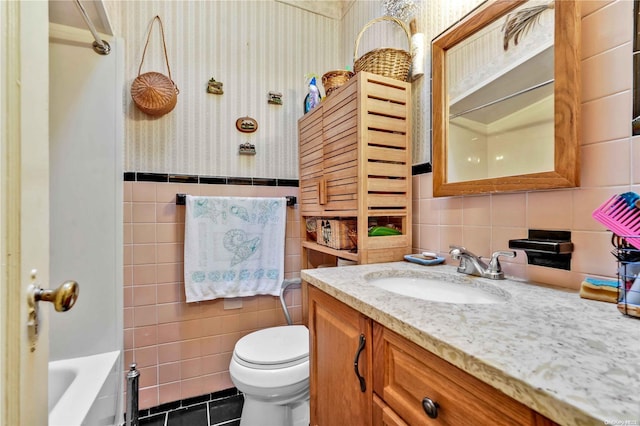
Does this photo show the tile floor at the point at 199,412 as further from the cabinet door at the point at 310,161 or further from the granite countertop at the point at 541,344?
the granite countertop at the point at 541,344

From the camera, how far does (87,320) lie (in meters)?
1.22

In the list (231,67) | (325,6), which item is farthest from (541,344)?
(325,6)

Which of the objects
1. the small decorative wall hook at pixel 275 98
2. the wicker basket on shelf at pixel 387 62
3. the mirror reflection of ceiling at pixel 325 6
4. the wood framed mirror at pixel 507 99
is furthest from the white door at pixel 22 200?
the mirror reflection of ceiling at pixel 325 6

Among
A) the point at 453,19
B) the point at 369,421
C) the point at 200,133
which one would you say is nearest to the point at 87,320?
the point at 200,133

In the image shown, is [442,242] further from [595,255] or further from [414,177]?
[595,255]

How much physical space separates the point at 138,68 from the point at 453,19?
5.22 ft

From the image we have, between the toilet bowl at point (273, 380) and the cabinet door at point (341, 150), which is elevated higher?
the cabinet door at point (341, 150)

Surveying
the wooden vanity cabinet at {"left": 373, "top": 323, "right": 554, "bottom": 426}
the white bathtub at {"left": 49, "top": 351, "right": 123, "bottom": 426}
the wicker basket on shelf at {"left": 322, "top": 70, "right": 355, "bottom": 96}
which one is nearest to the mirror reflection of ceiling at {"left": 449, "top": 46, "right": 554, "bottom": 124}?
the wicker basket on shelf at {"left": 322, "top": 70, "right": 355, "bottom": 96}

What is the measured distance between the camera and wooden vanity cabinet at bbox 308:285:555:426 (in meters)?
0.44

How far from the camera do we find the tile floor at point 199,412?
1.50 metres

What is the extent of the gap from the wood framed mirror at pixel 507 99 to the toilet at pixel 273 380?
0.99m

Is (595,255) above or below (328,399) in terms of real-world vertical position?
above

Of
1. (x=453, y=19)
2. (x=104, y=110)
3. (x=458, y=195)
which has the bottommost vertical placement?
(x=458, y=195)

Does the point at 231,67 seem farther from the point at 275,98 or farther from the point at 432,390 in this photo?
the point at 432,390
